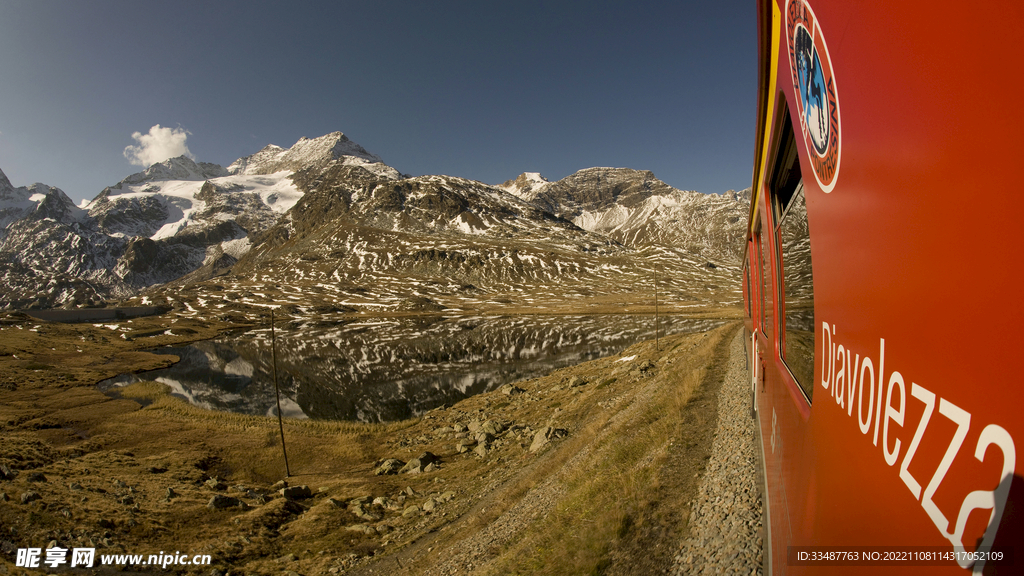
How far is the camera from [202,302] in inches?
5418

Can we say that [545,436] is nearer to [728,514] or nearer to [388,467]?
[388,467]

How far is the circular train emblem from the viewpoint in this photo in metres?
2.05

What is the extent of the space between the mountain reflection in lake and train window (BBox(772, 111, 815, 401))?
30223mm

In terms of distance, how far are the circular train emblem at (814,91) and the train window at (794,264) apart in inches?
25.7

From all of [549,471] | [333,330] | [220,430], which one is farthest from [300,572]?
[333,330]

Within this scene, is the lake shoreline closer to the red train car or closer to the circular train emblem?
the red train car

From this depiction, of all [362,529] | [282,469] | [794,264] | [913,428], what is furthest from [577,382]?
[913,428]

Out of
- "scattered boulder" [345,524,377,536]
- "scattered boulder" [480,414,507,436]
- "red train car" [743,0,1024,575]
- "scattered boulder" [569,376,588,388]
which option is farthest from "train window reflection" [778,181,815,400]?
"scattered boulder" [569,376,588,388]

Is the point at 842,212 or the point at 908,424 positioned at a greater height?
the point at 842,212

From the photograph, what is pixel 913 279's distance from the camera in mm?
1354

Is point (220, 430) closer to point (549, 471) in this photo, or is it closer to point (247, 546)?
point (247, 546)

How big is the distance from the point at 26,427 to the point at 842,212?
43.0 metres

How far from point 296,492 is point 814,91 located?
2107cm

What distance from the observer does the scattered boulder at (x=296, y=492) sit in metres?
17.7
